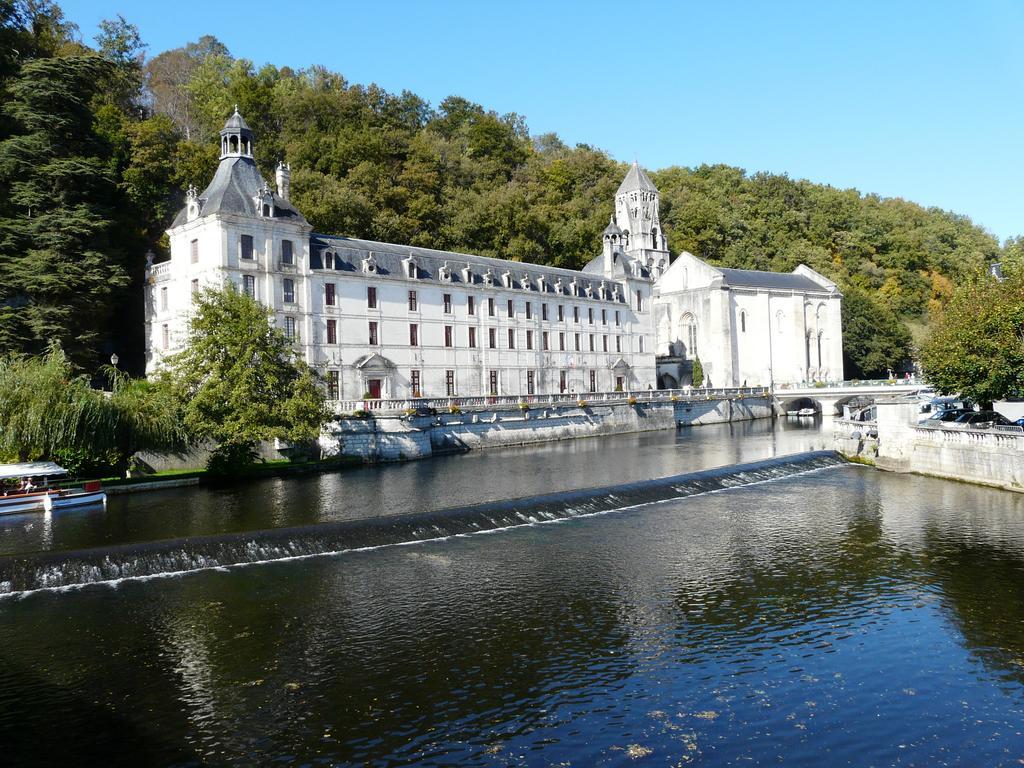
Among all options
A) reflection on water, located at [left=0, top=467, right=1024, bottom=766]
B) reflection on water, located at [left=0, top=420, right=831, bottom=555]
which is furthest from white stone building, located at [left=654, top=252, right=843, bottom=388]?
reflection on water, located at [left=0, top=467, right=1024, bottom=766]

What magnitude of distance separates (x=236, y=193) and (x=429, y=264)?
1526 centimetres

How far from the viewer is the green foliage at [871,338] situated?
9388 centimetres

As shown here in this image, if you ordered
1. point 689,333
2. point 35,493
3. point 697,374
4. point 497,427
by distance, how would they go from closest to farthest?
point 35,493 < point 497,427 < point 697,374 < point 689,333

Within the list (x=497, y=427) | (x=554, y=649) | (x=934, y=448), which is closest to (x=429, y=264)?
(x=497, y=427)

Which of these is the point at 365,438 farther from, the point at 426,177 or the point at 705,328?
the point at 705,328

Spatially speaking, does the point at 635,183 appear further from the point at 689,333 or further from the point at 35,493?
the point at 35,493

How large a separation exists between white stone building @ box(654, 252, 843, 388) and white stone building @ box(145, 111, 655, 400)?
1347cm

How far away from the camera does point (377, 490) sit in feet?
107

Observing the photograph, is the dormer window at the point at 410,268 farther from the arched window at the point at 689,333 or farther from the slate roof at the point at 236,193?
the arched window at the point at 689,333

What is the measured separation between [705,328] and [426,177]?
33.5 metres

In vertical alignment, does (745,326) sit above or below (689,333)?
above

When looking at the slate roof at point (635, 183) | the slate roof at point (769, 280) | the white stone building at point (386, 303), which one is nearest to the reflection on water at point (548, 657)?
the white stone building at point (386, 303)

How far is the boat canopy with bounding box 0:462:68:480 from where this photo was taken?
28266 mm

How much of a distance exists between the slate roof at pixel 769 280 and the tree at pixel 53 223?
60.8m
